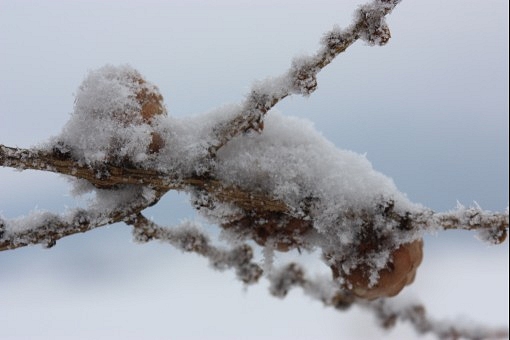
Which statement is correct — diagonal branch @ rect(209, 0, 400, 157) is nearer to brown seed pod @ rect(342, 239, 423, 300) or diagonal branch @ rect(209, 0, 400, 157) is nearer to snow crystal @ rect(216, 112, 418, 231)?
snow crystal @ rect(216, 112, 418, 231)

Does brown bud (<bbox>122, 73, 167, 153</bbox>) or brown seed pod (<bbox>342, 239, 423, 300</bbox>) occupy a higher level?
brown bud (<bbox>122, 73, 167, 153</bbox>)

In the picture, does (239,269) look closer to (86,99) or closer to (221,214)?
(221,214)

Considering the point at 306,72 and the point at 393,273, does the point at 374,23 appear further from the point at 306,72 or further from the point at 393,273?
the point at 393,273

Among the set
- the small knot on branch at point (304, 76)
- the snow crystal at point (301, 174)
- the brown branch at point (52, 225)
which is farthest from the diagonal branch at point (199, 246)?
the small knot on branch at point (304, 76)

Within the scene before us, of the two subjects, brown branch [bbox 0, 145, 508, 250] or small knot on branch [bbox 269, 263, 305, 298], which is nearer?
brown branch [bbox 0, 145, 508, 250]

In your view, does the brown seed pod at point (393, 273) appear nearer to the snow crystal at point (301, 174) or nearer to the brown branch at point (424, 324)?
the snow crystal at point (301, 174)

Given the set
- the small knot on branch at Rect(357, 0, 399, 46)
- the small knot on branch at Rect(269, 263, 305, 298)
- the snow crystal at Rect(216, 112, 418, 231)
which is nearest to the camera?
the small knot on branch at Rect(357, 0, 399, 46)

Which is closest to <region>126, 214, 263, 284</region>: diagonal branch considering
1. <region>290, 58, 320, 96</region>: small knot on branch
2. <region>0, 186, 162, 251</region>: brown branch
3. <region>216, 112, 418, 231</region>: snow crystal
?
<region>0, 186, 162, 251</region>: brown branch

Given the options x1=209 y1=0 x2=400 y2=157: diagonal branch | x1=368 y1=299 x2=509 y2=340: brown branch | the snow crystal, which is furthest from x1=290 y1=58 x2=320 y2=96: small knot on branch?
x1=368 y1=299 x2=509 y2=340: brown branch

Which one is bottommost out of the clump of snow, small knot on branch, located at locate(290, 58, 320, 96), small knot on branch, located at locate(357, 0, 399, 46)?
the clump of snow

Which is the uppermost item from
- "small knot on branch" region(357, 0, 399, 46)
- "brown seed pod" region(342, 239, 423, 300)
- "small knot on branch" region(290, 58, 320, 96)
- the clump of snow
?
"small knot on branch" region(357, 0, 399, 46)

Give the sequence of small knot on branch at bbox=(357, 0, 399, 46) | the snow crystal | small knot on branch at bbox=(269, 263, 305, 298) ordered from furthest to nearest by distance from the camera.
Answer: small knot on branch at bbox=(269, 263, 305, 298) < the snow crystal < small knot on branch at bbox=(357, 0, 399, 46)

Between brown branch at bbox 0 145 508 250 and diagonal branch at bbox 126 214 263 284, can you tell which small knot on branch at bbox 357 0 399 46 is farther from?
diagonal branch at bbox 126 214 263 284
